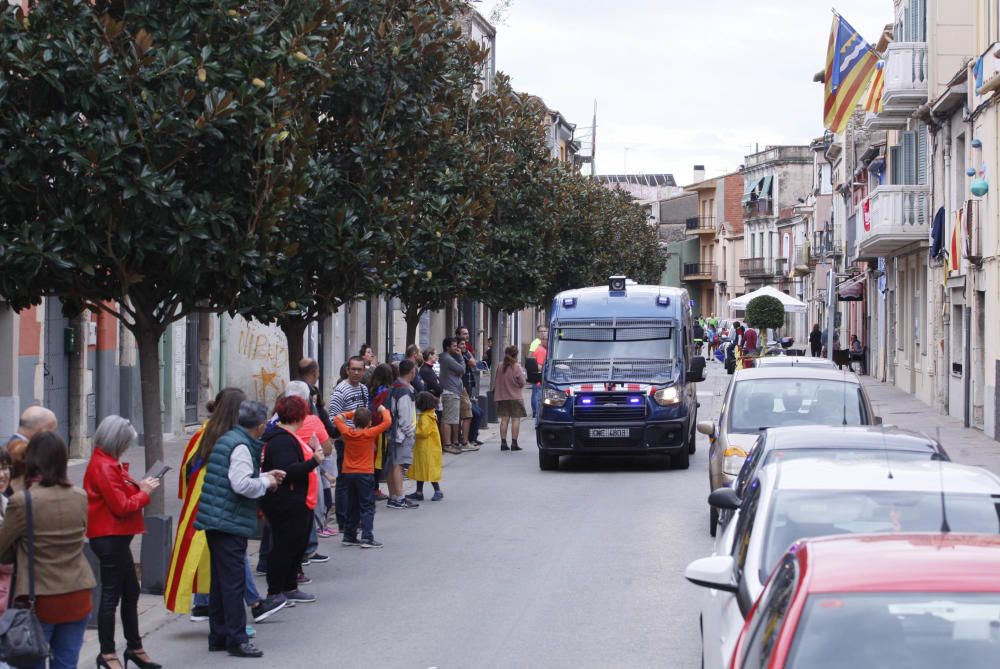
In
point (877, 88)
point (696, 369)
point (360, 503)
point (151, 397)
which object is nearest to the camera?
point (151, 397)

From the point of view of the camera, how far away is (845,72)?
3403 cm

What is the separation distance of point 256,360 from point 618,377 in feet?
36.6

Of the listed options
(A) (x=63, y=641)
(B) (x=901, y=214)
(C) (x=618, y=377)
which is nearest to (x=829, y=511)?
(A) (x=63, y=641)

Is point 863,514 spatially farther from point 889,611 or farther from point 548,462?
point 548,462

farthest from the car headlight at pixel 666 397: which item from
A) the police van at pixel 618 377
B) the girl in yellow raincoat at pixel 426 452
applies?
the girl in yellow raincoat at pixel 426 452

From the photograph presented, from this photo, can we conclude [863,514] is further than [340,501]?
No

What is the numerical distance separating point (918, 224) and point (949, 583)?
33.6m

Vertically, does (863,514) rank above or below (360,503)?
above

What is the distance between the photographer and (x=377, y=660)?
9250mm

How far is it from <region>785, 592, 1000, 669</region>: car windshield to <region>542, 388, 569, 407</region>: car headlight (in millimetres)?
16396

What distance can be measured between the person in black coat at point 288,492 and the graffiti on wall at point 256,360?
1816 centimetres

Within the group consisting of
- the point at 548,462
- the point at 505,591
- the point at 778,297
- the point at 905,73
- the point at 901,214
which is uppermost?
the point at 905,73

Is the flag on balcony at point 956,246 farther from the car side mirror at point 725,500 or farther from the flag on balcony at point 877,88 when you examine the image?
the car side mirror at point 725,500

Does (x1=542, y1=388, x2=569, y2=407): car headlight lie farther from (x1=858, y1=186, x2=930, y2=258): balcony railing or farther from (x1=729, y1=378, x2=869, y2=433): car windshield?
(x1=858, y1=186, x2=930, y2=258): balcony railing
